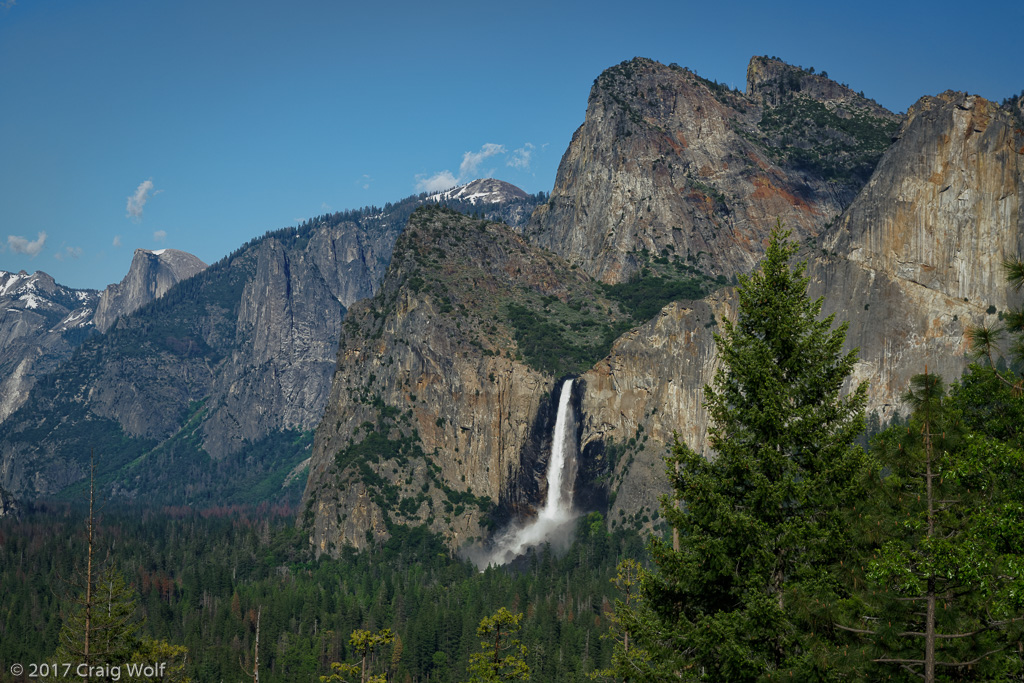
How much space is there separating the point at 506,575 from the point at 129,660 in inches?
4373

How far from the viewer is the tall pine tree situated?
29922 millimetres

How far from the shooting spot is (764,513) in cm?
3166

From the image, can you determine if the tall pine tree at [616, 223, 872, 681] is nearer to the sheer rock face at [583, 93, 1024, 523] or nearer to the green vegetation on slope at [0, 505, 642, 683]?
the green vegetation on slope at [0, 505, 642, 683]

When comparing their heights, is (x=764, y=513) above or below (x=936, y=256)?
below

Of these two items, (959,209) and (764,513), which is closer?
(764,513)

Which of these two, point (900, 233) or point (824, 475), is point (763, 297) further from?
point (900, 233)

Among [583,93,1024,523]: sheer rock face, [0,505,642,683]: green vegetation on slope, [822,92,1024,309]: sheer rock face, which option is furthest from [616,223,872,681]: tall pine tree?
[822,92,1024,309]: sheer rock face

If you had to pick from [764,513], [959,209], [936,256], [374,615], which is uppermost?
[959,209]

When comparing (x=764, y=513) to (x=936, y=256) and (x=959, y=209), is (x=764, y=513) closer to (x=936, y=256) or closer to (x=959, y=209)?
(x=936, y=256)

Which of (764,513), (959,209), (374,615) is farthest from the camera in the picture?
(959,209)

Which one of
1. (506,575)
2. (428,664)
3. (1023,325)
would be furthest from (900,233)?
(1023,325)

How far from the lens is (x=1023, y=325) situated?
107 ft

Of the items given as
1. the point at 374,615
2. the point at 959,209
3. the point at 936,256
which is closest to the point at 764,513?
the point at 374,615

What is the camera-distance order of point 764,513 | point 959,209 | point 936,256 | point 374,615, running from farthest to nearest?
point 959,209 < point 936,256 < point 374,615 < point 764,513
